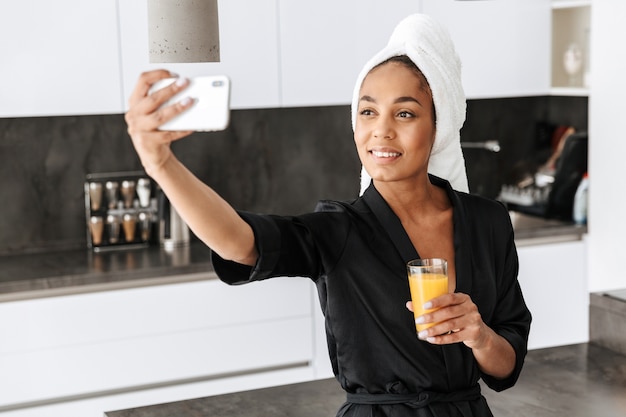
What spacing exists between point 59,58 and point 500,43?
68.3 inches

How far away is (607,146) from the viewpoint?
3.76 metres

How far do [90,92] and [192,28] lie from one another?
1915 millimetres

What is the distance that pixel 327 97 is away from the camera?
3652mm

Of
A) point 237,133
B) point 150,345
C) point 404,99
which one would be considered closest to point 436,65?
point 404,99

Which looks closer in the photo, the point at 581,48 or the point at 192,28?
the point at 192,28

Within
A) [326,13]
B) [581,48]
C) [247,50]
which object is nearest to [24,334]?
[247,50]

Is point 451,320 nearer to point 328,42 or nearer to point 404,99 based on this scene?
point 404,99

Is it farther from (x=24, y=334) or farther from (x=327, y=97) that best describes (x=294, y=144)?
(x=24, y=334)

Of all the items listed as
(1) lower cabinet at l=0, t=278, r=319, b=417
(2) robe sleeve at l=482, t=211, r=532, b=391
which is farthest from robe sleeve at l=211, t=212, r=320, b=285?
(1) lower cabinet at l=0, t=278, r=319, b=417

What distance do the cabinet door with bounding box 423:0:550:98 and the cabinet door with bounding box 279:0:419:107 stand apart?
8.9 inches

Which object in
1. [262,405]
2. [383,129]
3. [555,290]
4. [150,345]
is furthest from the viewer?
[555,290]

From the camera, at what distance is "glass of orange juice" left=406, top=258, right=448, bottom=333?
1416 mm

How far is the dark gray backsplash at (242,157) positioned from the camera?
3.69 metres

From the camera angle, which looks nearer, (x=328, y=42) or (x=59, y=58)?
(x=59, y=58)
